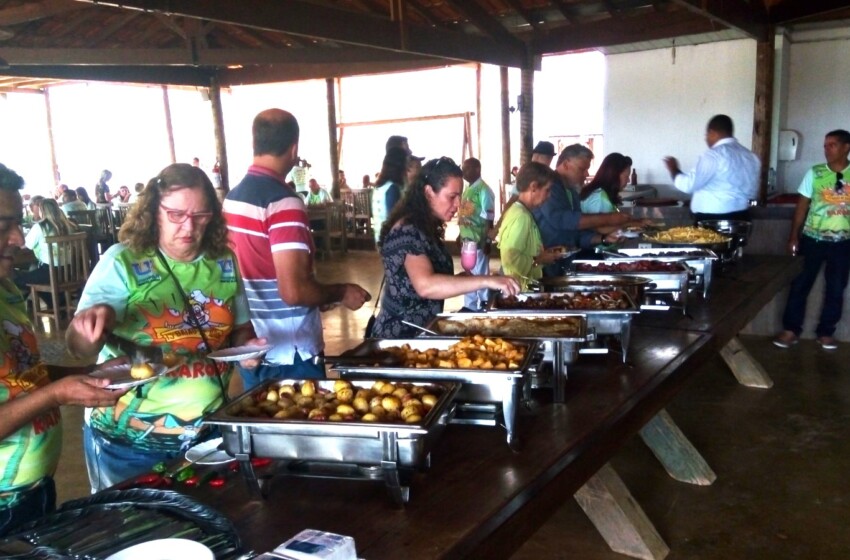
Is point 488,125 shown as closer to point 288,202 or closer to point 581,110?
point 581,110

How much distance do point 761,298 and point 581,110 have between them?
8.17m

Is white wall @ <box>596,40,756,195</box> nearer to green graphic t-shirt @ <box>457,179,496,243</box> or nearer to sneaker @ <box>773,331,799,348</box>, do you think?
green graphic t-shirt @ <box>457,179,496,243</box>

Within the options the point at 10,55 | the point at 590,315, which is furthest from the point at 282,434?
the point at 10,55

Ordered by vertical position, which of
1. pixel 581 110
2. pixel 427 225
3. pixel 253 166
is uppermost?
pixel 581 110

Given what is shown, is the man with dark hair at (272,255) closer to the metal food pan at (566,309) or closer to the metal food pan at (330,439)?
the metal food pan at (566,309)

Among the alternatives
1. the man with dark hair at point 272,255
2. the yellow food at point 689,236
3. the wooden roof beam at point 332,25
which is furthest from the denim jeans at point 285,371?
the yellow food at point 689,236

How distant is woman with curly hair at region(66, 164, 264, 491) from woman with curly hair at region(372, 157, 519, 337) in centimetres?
67

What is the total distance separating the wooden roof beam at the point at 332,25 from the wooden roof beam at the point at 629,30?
66cm

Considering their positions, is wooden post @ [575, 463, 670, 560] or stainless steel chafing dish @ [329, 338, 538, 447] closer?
stainless steel chafing dish @ [329, 338, 538, 447]

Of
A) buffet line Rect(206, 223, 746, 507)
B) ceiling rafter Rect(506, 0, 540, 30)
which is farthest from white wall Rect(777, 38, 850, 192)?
buffet line Rect(206, 223, 746, 507)

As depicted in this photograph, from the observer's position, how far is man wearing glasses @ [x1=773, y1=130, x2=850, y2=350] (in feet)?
14.1

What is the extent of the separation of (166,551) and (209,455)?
453 mm

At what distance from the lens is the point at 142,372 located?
1.24 m

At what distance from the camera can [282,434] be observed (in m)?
1.19
